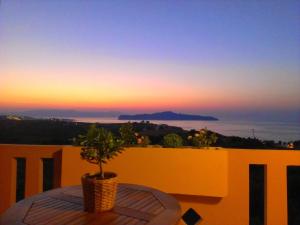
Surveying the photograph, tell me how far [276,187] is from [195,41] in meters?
3.34

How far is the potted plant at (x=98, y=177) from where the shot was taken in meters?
1.64

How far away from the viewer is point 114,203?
1.78 meters

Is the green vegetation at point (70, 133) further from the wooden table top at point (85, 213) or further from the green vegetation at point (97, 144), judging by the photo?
the green vegetation at point (97, 144)

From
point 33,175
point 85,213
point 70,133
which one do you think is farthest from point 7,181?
point 85,213

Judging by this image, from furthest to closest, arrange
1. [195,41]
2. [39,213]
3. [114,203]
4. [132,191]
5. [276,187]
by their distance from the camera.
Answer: [195,41], [276,187], [132,191], [114,203], [39,213]

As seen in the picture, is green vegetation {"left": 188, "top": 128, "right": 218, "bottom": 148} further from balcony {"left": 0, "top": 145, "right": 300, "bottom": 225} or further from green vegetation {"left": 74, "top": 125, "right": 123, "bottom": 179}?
green vegetation {"left": 74, "top": 125, "right": 123, "bottom": 179}

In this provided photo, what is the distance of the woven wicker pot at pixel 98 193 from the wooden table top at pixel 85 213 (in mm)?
39

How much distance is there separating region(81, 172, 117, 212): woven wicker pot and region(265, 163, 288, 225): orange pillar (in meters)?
2.03

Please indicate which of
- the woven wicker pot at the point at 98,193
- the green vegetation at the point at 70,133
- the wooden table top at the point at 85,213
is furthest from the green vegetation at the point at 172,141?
the woven wicker pot at the point at 98,193

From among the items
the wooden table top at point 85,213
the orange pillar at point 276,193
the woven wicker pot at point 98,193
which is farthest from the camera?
the orange pillar at point 276,193

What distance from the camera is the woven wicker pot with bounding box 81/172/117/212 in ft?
5.35

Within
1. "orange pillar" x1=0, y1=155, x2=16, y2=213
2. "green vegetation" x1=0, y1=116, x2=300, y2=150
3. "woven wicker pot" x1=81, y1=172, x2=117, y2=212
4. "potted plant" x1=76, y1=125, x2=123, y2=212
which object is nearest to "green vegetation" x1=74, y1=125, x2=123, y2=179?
"potted plant" x1=76, y1=125, x2=123, y2=212

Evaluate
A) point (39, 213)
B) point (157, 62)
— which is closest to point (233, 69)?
point (157, 62)

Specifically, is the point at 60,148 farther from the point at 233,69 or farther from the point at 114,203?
the point at 233,69
